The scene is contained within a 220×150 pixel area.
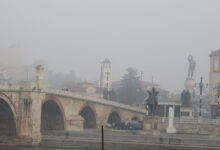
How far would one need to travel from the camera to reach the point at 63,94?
58312mm

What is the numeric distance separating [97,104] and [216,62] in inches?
1291

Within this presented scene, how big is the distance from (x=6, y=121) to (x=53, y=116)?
33.9 ft

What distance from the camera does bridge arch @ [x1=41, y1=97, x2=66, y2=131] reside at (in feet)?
192

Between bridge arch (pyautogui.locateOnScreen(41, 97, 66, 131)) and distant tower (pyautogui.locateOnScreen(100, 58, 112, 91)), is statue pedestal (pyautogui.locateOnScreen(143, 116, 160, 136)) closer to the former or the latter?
bridge arch (pyautogui.locateOnScreen(41, 97, 66, 131))

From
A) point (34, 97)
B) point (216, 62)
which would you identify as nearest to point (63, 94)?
point (34, 97)

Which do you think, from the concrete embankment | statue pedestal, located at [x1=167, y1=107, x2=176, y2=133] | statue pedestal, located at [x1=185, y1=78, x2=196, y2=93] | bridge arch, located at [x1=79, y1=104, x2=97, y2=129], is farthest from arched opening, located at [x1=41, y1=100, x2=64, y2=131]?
statue pedestal, located at [x1=185, y1=78, x2=196, y2=93]

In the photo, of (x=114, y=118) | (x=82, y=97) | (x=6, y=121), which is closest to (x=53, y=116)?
(x=82, y=97)

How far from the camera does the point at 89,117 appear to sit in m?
69.2

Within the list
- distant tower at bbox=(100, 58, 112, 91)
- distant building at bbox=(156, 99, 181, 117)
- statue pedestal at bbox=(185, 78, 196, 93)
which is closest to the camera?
distant building at bbox=(156, 99, 181, 117)

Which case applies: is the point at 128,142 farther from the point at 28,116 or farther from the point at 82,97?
the point at 82,97

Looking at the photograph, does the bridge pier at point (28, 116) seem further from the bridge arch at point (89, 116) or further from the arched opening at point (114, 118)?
the arched opening at point (114, 118)

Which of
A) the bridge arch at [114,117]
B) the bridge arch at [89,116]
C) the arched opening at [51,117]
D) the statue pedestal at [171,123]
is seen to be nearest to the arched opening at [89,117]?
the bridge arch at [89,116]

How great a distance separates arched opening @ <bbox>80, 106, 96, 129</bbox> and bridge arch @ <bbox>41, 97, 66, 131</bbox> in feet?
29.2

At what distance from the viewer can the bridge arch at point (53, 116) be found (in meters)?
58.6
